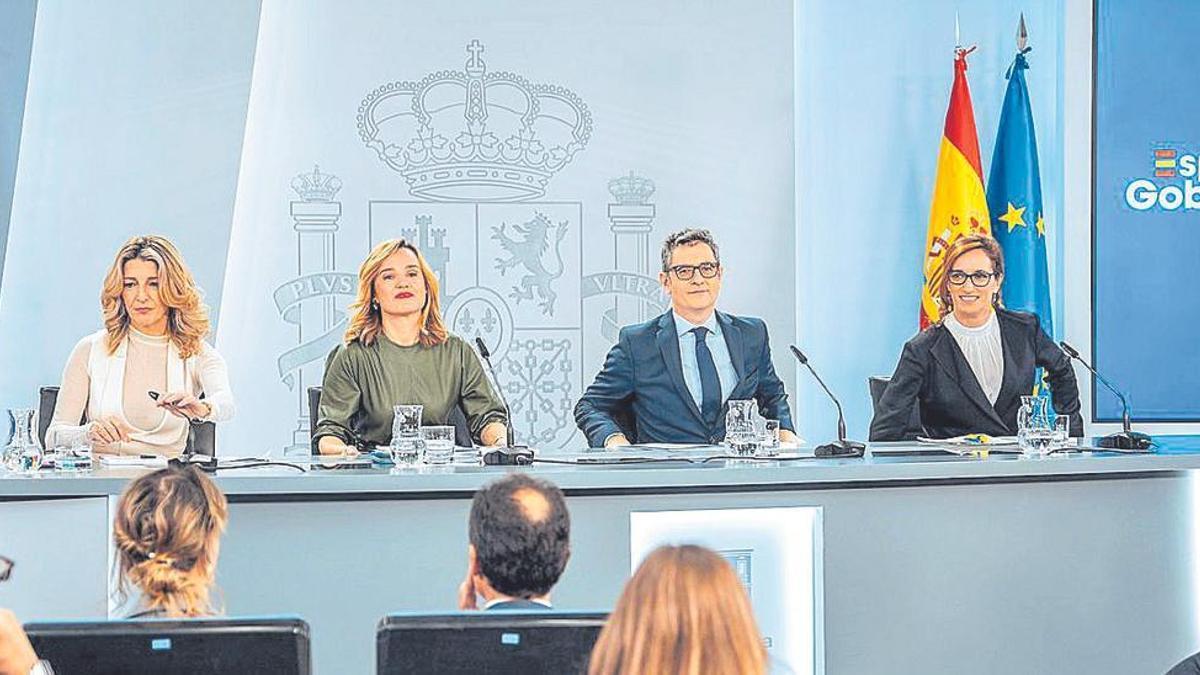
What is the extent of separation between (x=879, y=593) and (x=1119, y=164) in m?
3.49

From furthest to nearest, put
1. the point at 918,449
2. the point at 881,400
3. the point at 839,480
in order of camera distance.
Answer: the point at 881,400
the point at 918,449
the point at 839,480

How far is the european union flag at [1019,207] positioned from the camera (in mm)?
6008

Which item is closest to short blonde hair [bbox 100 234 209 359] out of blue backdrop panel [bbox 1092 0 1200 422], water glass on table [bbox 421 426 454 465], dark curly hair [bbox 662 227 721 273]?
water glass on table [bbox 421 426 454 465]

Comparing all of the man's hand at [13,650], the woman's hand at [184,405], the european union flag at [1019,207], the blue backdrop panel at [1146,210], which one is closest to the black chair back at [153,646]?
the man's hand at [13,650]

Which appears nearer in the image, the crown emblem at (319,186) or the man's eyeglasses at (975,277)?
the man's eyeglasses at (975,277)

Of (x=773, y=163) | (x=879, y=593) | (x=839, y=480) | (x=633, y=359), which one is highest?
(x=773, y=163)

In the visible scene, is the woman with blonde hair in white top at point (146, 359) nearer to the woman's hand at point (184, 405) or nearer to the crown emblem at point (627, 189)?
the woman's hand at point (184, 405)

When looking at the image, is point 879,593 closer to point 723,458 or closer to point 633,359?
point 723,458

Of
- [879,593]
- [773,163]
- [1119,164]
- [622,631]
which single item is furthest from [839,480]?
[1119,164]

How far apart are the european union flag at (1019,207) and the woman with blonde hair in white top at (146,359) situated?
3376mm

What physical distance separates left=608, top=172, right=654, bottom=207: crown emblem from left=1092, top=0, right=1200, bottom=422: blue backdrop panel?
6.88 feet

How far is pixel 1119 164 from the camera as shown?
6418 millimetres

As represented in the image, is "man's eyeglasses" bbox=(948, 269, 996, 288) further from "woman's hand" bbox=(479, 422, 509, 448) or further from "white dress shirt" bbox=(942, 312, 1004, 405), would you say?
"woman's hand" bbox=(479, 422, 509, 448)

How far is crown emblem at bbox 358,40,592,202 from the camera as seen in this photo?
592 centimetres
